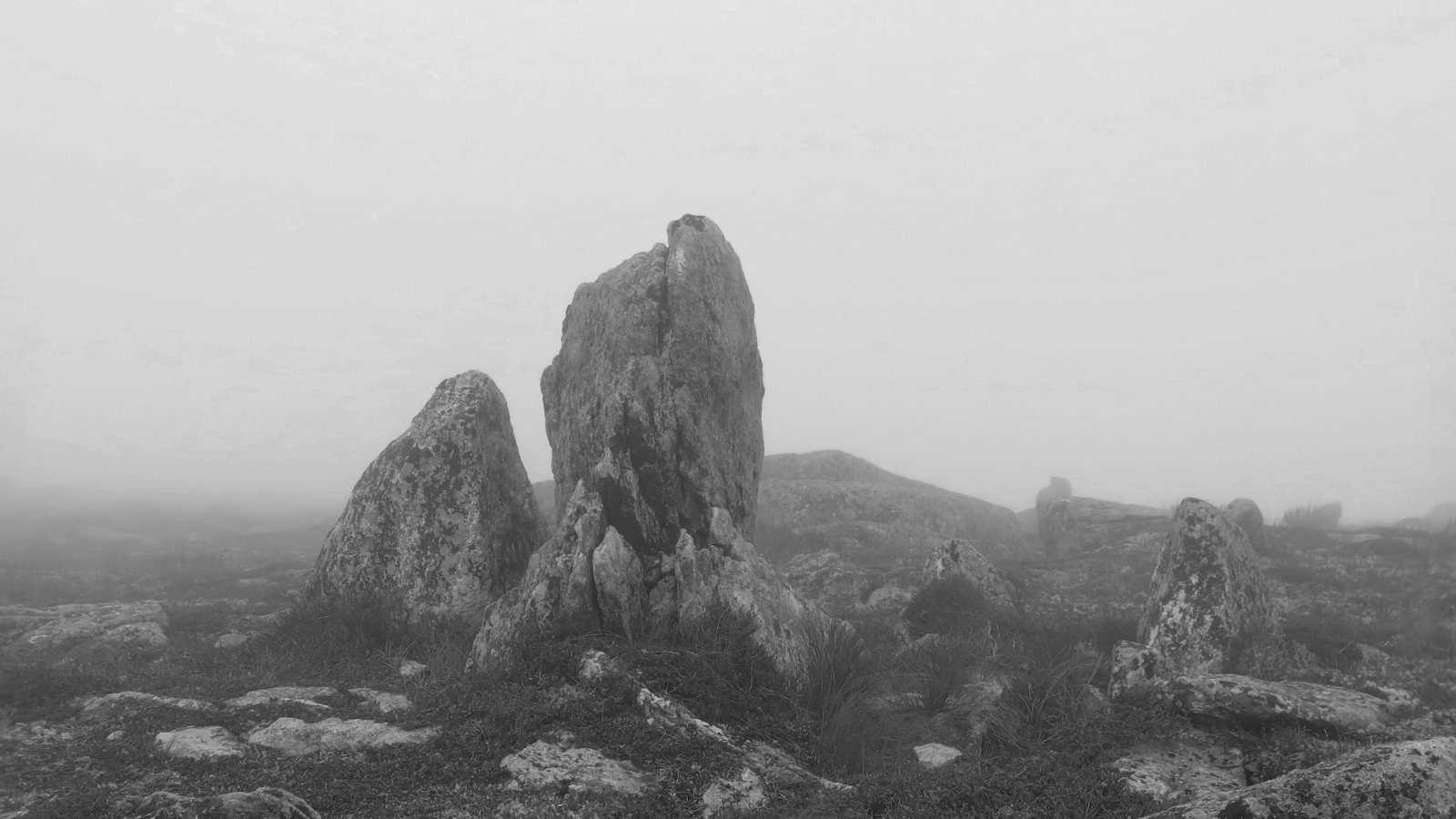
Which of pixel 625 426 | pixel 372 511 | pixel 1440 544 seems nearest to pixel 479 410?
pixel 372 511

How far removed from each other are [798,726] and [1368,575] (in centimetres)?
1982

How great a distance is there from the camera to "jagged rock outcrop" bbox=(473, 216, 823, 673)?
12.8 metres

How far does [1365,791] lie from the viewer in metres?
6.02

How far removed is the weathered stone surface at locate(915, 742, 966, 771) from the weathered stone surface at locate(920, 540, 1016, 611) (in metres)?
8.55

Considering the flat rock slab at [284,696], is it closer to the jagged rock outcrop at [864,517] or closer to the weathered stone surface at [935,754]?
the weathered stone surface at [935,754]

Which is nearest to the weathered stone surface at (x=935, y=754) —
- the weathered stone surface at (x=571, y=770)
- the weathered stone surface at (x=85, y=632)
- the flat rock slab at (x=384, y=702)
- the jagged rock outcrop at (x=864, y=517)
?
the weathered stone surface at (x=571, y=770)

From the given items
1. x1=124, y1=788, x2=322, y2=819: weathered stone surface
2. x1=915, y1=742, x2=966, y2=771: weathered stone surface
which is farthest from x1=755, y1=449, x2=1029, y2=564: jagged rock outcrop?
x1=124, y1=788, x2=322, y2=819: weathered stone surface

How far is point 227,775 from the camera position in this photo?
29.4 ft

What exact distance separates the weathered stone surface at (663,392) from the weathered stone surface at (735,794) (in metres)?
6.10

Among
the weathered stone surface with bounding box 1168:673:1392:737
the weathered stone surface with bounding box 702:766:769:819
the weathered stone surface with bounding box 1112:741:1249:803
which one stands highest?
the weathered stone surface with bounding box 1168:673:1392:737

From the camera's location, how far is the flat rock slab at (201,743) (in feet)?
31.1

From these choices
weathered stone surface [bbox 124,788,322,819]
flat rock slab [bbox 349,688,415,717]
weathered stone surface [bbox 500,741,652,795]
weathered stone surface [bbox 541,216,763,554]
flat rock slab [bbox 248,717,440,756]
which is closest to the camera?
weathered stone surface [bbox 124,788,322,819]

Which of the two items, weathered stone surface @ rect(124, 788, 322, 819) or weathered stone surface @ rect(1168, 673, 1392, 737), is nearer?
weathered stone surface @ rect(124, 788, 322, 819)

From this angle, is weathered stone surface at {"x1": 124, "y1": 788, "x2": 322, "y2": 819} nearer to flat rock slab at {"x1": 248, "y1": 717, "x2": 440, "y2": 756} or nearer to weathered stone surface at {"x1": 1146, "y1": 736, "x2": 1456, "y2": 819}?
flat rock slab at {"x1": 248, "y1": 717, "x2": 440, "y2": 756}
